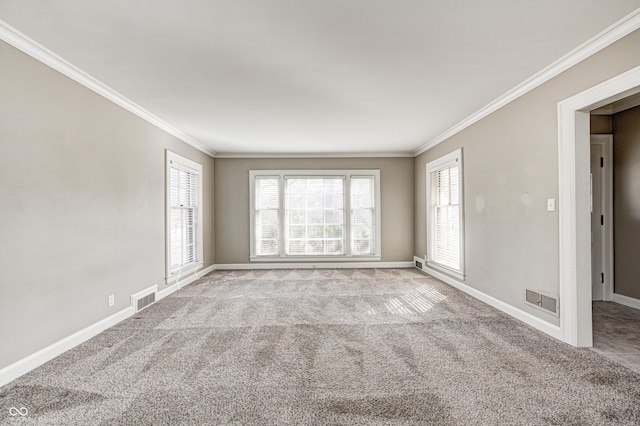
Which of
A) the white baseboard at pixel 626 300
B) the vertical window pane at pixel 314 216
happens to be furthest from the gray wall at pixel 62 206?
the white baseboard at pixel 626 300

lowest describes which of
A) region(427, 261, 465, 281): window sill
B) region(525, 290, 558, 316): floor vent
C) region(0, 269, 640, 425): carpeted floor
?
region(0, 269, 640, 425): carpeted floor

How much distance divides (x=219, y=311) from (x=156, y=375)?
1.58 m

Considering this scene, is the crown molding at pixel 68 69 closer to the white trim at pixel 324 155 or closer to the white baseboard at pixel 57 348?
the white trim at pixel 324 155

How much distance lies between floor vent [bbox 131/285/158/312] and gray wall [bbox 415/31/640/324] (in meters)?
4.55

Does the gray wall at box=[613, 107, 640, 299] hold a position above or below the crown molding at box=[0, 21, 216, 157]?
below

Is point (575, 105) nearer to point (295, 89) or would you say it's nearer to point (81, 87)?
point (295, 89)

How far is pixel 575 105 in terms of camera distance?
273cm

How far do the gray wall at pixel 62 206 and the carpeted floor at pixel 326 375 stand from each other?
0.41 metres

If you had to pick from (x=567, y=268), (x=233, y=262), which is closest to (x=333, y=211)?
(x=233, y=262)

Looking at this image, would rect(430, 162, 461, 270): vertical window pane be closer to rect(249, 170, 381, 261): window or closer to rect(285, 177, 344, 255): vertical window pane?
rect(249, 170, 381, 261): window

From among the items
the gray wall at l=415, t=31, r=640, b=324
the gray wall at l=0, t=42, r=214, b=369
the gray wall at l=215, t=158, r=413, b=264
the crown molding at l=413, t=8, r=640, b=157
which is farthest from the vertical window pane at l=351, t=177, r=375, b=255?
the gray wall at l=0, t=42, r=214, b=369

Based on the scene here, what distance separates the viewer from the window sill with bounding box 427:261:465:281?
484 cm

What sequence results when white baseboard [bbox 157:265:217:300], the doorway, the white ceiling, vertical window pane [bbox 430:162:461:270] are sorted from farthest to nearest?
vertical window pane [bbox 430:162:461:270]
white baseboard [bbox 157:265:217:300]
the doorway
the white ceiling

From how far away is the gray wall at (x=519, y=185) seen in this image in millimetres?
2793
